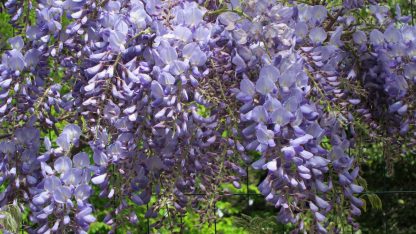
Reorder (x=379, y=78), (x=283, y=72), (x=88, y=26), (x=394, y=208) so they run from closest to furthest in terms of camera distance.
Result: (x=283, y=72) → (x=88, y=26) → (x=379, y=78) → (x=394, y=208)

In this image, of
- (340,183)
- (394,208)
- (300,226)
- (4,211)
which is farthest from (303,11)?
(394,208)

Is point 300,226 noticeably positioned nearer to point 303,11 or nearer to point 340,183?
point 340,183

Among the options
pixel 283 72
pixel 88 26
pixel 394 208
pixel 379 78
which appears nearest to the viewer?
pixel 283 72

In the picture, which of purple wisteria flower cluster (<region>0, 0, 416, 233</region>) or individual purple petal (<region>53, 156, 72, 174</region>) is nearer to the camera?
purple wisteria flower cluster (<region>0, 0, 416, 233</region>)

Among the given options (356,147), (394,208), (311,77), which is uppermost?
(311,77)

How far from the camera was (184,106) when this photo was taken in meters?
1.64

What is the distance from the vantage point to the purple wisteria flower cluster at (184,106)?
1.55 m

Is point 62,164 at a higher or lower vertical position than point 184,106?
lower

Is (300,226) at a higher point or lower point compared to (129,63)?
lower

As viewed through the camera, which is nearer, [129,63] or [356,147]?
[129,63]

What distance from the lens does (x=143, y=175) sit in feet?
5.51

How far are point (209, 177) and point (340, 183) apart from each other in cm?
30

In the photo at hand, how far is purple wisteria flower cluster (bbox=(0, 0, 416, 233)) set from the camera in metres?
1.55

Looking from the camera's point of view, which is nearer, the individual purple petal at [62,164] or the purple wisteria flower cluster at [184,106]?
the purple wisteria flower cluster at [184,106]
